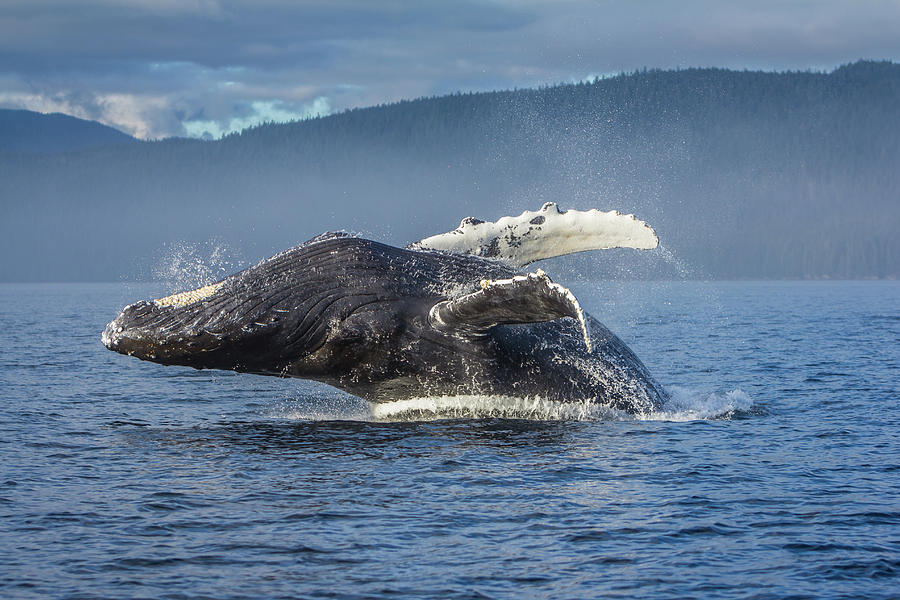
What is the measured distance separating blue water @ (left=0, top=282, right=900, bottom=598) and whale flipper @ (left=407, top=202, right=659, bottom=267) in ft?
5.97

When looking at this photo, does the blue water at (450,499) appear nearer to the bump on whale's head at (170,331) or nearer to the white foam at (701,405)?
the white foam at (701,405)

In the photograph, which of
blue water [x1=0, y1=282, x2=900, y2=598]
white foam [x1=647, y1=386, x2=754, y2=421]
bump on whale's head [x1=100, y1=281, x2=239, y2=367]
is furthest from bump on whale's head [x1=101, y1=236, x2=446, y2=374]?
white foam [x1=647, y1=386, x2=754, y2=421]

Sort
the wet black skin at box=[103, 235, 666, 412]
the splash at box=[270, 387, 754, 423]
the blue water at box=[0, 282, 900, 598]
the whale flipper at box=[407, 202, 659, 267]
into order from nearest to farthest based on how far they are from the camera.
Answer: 1. the blue water at box=[0, 282, 900, 598]
2. the wet black skin at box=[103, 235, 666, 412]
3. the splash at box=[270, 387, 754, 423]
4. the whale flipper at box=[407, 202, 659, 267]

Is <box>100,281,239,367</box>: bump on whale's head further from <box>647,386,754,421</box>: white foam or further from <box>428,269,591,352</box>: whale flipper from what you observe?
<box>647,386,754,421</box>: white foam

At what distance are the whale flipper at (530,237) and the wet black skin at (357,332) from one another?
0.81m

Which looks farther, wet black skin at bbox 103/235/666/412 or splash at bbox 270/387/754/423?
splash at bbox 270/387/754/423

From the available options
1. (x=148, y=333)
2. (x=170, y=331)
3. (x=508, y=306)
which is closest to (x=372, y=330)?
(x=508, y=306)

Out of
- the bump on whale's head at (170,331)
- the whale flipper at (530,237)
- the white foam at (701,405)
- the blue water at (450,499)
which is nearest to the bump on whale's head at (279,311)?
the bump on whale's head at (170,331)

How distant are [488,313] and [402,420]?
2.37 m

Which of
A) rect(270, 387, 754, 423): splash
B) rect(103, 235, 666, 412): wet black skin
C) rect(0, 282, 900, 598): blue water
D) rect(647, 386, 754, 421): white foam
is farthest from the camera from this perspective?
rect(647, 386, 754, 421): white foam

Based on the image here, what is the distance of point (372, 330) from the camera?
10242mm

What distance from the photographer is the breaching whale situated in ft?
32.9

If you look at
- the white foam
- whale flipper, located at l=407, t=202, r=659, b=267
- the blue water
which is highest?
whale flipper, located at l=407, t=202, r=659, b=267

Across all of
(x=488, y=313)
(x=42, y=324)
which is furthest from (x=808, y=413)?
(x=42, y=324)
